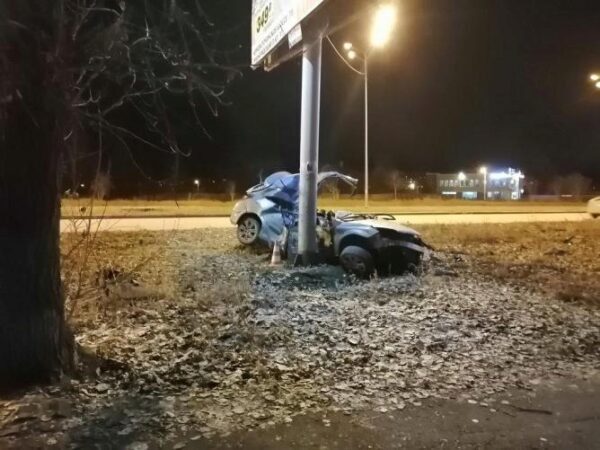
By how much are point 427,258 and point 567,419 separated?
710 centimetres

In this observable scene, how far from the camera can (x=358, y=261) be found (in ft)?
33.9

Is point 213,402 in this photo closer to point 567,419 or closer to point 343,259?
point 567,419

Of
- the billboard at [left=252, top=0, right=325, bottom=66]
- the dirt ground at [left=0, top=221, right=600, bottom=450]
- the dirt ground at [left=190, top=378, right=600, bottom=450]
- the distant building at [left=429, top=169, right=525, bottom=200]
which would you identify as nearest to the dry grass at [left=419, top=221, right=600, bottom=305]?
the dirt ground at [left=0, top=221, right=600, bottom=450]

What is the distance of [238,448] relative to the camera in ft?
13.4

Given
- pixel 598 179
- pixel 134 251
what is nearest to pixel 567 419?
pixel 134 251

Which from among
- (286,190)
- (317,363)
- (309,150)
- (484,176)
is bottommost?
(317,363)

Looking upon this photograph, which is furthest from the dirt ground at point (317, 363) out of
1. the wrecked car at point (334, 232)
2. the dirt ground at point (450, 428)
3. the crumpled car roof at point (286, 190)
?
the crumpled car roof at point (286, 190)

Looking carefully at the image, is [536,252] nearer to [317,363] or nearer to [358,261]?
[358,261]

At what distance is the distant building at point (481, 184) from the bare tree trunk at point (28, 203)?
84.7 meters

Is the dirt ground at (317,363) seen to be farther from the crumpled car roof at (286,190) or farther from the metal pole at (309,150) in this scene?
the crumpled car roof at (286,190)

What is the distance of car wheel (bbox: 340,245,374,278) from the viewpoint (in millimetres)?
10266

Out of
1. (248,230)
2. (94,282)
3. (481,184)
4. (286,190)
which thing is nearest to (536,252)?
(286,190)

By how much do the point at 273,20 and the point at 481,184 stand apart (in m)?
96.8

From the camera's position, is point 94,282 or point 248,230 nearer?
point 94,282
